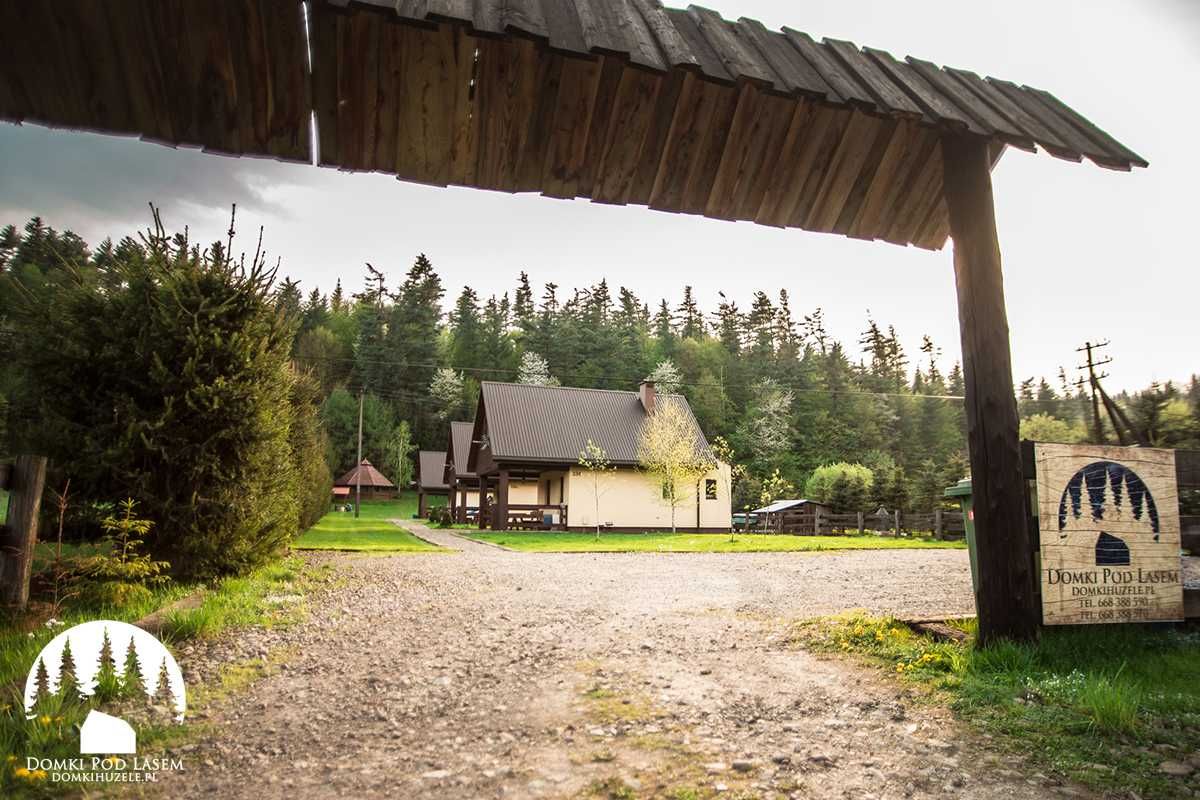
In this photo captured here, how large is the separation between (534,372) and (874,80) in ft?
195

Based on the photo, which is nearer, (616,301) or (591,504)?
(591,504)

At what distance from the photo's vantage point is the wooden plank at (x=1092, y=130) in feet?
14.6

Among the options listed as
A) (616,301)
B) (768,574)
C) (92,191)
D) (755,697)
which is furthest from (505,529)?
(616,301)

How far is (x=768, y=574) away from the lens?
11.7 meters

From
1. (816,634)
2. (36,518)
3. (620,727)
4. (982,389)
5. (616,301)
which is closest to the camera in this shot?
(620,727)

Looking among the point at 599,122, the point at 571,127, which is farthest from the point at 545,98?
the point at 599,122

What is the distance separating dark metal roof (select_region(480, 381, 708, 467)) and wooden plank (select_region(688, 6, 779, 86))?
24683 mm

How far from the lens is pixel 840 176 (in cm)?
486

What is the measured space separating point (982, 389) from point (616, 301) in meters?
69.5

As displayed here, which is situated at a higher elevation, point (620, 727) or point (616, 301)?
point (616, 301)

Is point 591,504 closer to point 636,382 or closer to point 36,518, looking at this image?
point 36,518

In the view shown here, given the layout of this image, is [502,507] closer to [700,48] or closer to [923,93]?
[923,93]

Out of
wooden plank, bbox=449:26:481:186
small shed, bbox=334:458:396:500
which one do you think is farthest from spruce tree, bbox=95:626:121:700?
small shed, bbox=334:458:396:500

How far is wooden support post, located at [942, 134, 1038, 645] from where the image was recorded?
4.52 metres
